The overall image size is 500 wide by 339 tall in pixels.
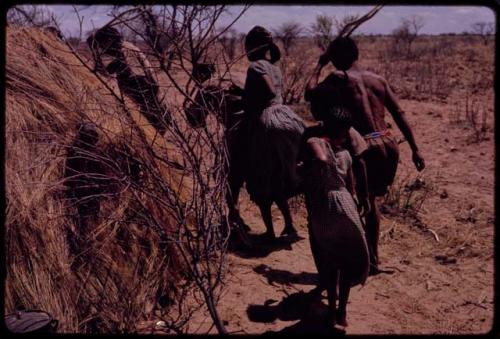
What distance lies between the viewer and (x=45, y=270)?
110 inches

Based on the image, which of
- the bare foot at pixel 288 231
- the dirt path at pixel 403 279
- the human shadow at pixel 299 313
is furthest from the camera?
the bare foot at pixel 288 231

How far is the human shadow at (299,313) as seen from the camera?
317 cm

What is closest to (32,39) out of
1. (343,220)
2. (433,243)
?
(343,220)

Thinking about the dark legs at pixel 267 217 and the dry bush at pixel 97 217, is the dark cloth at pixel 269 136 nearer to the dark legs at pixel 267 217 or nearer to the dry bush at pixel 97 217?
the dark legs at pixel 267 217

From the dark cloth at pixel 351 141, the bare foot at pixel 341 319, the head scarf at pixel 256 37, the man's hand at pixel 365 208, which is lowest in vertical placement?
the bare foot at pixel 341 319

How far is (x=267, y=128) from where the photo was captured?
4.00 meters

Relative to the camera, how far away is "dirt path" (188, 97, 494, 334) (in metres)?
3.31

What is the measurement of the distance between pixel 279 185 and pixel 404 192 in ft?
7.63

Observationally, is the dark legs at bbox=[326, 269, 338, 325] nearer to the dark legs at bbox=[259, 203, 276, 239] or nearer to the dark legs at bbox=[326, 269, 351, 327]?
the dark legs at bbox=[326, 269, 351, 327]

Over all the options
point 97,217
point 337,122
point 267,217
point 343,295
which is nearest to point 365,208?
point 343,295

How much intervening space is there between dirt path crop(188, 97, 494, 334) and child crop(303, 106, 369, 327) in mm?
571

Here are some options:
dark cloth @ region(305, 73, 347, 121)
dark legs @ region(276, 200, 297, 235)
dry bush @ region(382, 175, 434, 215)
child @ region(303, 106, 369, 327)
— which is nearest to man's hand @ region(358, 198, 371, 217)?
child @ region(303, 106, 369, 327)

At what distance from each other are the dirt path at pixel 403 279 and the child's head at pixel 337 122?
4.28 ft

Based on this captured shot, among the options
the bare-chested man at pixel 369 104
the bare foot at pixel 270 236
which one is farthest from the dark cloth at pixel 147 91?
the bare foot at pixel 270 236
